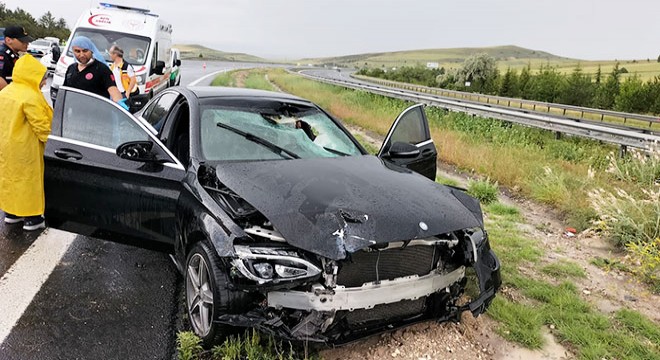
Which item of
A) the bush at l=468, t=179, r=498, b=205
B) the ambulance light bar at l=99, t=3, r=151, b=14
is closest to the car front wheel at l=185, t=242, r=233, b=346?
the bush at l=468, t=179, r=498, b=205

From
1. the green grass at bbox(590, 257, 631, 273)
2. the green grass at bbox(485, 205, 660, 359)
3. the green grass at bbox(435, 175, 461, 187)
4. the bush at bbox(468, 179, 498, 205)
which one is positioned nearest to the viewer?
the green grass at bbox(485, 205, 660, 359)

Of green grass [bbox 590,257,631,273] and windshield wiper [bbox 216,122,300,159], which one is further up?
windshield wiper [bbox 216,122,300,159]

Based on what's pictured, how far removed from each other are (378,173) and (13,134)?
11.3 ft

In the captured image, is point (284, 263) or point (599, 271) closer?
point (284, 263)

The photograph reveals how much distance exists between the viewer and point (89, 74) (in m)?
5.94

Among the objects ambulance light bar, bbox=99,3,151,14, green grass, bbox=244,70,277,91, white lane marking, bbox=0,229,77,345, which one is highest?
ambulance light bar, bbox=99,3,151,14

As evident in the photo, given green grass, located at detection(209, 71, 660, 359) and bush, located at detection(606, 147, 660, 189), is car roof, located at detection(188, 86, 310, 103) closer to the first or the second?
green grass, located at detection(209, 71, 660, 359)

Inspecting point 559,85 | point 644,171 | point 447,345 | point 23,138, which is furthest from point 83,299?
point 559,85

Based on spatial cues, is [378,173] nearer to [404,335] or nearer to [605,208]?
[404,335]

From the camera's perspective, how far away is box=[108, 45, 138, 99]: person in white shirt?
8.22 meters

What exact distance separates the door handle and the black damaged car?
1cm

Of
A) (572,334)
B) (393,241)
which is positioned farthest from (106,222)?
(572,334)

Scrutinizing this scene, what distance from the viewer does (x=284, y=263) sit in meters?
2.68

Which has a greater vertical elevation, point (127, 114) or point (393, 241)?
point (127, 114)
